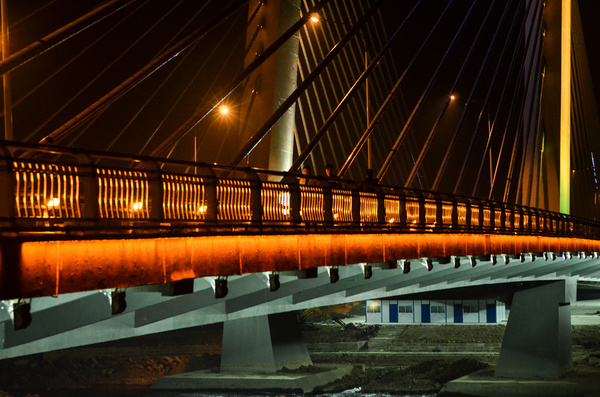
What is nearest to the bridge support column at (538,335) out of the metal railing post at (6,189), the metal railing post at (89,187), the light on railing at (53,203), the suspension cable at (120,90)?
the suspension cable at (120,90)

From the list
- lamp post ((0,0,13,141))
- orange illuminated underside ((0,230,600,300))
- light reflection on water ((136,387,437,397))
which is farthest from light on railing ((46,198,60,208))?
light reflection on water ((136,387,437,397))

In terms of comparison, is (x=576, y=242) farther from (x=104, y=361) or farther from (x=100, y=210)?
(x=100, y=210)

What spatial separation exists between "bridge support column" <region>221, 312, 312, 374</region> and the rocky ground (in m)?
2.30

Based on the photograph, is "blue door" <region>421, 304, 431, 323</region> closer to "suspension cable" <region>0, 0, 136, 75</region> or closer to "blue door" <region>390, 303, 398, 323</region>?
"blue door" <region>390, 303, 398, 323</region>

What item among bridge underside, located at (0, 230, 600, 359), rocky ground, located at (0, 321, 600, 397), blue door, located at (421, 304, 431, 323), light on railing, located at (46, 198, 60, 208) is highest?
light on railing, located at (46, 198, 60, 208)

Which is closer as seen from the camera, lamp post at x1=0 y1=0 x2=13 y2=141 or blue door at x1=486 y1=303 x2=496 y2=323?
lamp post at x1=0 y1=0 x2=13 y2=141

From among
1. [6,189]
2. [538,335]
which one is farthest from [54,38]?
[538,335]

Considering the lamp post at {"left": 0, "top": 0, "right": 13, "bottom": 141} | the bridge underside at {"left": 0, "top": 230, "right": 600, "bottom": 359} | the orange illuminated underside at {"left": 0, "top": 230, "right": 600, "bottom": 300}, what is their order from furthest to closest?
the lamp post at {"left": 0, "top": 0, "right": 13, "bottom": 141}, the bridge underside at {"left": 0, "top": 230, "right": 600, "bottom": 359}, the orange illuminated underside at {"left": 0, "top": 230, "right": 600, "bottom": 300}

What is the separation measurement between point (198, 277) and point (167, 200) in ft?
3.86

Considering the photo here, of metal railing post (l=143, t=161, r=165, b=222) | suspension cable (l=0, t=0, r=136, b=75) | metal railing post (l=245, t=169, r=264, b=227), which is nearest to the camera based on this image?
suspension cable (l=0, t=0, r=136, b=75)

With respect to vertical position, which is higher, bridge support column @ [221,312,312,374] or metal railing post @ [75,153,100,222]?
metal railing post @ [75,153,100,222]

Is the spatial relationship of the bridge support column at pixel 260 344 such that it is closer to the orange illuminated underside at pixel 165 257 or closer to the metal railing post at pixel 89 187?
the orange illuminated underside at pixel 165 257

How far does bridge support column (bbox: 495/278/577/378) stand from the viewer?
1480 inches

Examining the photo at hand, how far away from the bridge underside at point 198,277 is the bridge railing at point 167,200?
36cm
